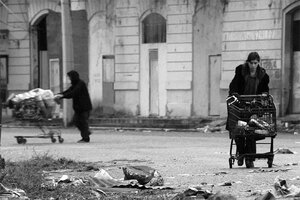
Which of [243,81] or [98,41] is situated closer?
[243,81]

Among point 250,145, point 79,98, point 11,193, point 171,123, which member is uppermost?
point 79,98

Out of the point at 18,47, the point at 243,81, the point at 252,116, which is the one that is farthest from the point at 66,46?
the point at 252,116

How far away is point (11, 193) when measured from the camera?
852 centimetres

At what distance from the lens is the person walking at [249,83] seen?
11.7 meters

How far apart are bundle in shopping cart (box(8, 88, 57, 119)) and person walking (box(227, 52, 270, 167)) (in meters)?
9.18

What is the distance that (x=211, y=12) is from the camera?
97.8 feet

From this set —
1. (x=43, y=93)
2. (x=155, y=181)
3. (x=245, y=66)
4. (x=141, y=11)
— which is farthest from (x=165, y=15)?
(x=155, y=181)

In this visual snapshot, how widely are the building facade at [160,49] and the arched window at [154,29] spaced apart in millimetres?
42

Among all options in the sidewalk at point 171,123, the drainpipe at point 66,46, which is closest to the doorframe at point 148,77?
the sidewalk at point 171,123

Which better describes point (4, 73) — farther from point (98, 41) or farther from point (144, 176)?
point (144, 176)

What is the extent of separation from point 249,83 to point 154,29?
65.0 ft

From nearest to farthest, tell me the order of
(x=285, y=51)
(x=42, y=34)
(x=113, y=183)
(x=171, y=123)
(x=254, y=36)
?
(x=113, y=183), (x=285, y=51), (x=254, y=36), (x=171, y=123), (x=42, y=34)

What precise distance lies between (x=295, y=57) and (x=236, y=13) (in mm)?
2903

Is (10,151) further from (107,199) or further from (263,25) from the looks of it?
(263,25)
